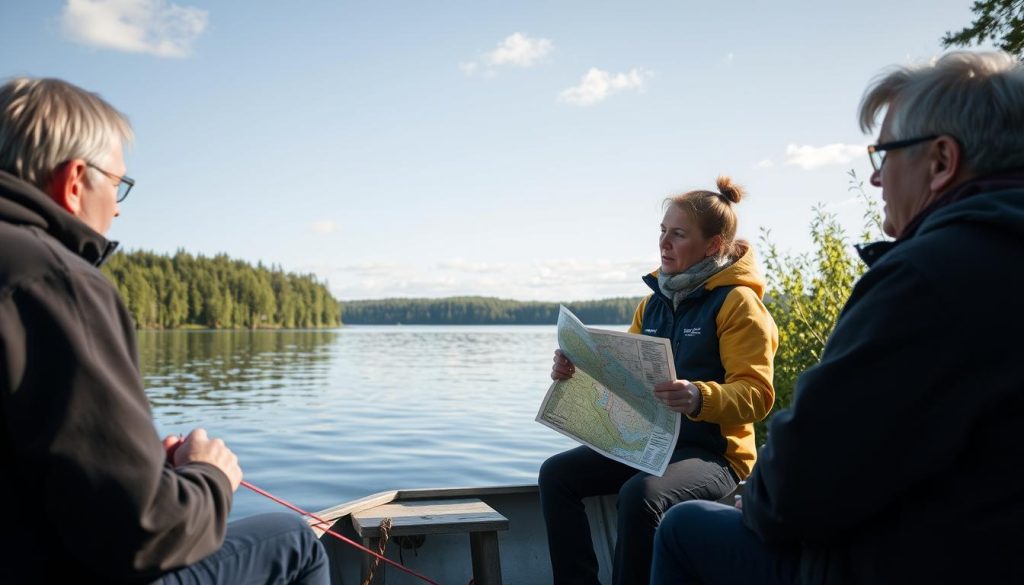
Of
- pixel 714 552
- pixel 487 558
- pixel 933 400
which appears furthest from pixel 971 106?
pixel 487 558

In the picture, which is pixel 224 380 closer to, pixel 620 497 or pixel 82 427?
pixel 620 497

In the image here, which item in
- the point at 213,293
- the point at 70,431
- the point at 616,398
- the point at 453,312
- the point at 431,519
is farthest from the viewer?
the point at 453,312

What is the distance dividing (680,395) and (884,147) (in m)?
1.52

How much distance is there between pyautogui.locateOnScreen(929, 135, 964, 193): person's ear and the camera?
1.77 m

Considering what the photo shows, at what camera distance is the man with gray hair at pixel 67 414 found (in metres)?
1.48

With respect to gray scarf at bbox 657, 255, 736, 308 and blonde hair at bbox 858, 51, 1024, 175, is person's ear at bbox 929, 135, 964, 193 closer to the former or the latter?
blonde hair at bbox 858, 51, 1024, 175

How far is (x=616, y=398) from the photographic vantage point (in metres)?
3.56

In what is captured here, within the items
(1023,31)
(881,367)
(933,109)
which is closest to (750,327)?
(933,109)

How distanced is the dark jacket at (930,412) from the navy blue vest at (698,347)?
75.3 inches

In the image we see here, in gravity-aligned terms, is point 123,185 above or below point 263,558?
above

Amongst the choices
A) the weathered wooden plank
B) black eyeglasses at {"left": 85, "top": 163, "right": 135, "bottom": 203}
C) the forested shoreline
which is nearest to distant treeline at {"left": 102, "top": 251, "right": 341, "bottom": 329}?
the forested shoreline

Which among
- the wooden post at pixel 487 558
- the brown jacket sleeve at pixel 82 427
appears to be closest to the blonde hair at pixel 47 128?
the brown jacket sleeve at pixel 82 427

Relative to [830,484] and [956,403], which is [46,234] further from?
[956,403]

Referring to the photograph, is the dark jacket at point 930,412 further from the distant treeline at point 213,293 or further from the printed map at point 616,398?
the distant treeline at point 213,293
